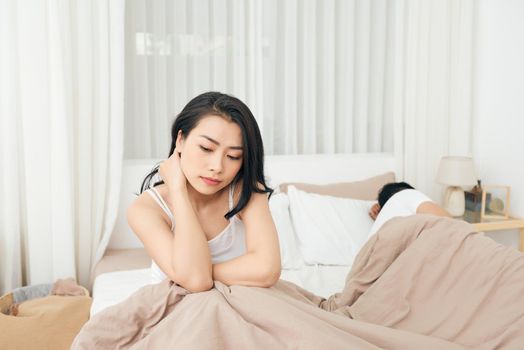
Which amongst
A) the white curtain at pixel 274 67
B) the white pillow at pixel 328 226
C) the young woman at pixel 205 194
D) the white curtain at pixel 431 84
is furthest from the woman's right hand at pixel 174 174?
the white curtain at pixel 431 84

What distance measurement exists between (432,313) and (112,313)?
909mm

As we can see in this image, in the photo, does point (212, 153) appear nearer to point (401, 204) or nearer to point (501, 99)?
point (401, 204)

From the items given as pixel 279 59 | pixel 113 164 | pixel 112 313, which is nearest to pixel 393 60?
pixel 279 59

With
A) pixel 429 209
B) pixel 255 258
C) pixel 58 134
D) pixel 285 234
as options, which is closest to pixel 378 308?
pixel 255 258

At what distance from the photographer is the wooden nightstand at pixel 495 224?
296 cm

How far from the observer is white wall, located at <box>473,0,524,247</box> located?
3.13 m

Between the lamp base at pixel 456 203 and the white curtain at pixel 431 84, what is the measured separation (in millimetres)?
310

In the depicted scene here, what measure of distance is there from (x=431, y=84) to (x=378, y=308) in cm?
210

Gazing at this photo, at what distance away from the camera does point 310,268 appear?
8.38 feet

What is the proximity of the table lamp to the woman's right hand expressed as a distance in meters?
1.95

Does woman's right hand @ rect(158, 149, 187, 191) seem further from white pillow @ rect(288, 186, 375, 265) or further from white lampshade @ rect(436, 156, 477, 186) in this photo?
white lampshade @ rect(436, 156, 477, 186)

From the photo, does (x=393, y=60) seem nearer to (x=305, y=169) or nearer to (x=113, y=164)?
(x=305, y=169)

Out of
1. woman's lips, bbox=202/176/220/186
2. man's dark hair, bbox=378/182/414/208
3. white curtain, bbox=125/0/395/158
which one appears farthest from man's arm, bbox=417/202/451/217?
woman's lips, bbox=202/176/220/186

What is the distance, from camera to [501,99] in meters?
3.26
